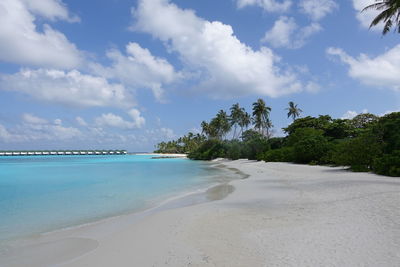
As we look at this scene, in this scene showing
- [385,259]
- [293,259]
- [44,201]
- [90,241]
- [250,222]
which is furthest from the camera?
[44,201]

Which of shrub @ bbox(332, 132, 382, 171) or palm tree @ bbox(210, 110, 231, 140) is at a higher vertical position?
palm tree @ bbox(210, 110, 231, 140)

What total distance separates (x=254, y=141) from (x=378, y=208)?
50656mm

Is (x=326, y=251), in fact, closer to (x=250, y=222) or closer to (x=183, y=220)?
(x=250, y=222)

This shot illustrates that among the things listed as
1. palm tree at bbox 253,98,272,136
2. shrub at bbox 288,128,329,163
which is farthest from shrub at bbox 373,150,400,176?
palm tree at bbox 253,98,272,136

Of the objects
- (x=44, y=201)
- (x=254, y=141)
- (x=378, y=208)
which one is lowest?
(x=44, y=201)

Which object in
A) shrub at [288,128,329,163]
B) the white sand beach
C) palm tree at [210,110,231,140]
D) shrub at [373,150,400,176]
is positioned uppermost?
palm tree at [210,110,231,140]

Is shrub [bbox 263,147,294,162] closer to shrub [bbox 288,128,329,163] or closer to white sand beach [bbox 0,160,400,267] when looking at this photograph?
shrub [bbox 288,128,329,163]

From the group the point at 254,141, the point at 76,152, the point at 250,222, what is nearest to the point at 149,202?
the point at 250,222

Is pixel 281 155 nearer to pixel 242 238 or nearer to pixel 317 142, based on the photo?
pixel 317 142

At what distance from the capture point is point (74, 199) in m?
16.0

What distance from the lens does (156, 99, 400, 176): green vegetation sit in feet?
68.4

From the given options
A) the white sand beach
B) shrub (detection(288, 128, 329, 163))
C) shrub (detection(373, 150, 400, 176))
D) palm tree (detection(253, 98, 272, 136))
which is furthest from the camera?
palm tree (detection(253, 98, 272, 136))

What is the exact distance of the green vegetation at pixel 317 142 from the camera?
20.8 m

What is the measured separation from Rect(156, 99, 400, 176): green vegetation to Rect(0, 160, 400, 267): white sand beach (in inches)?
459
